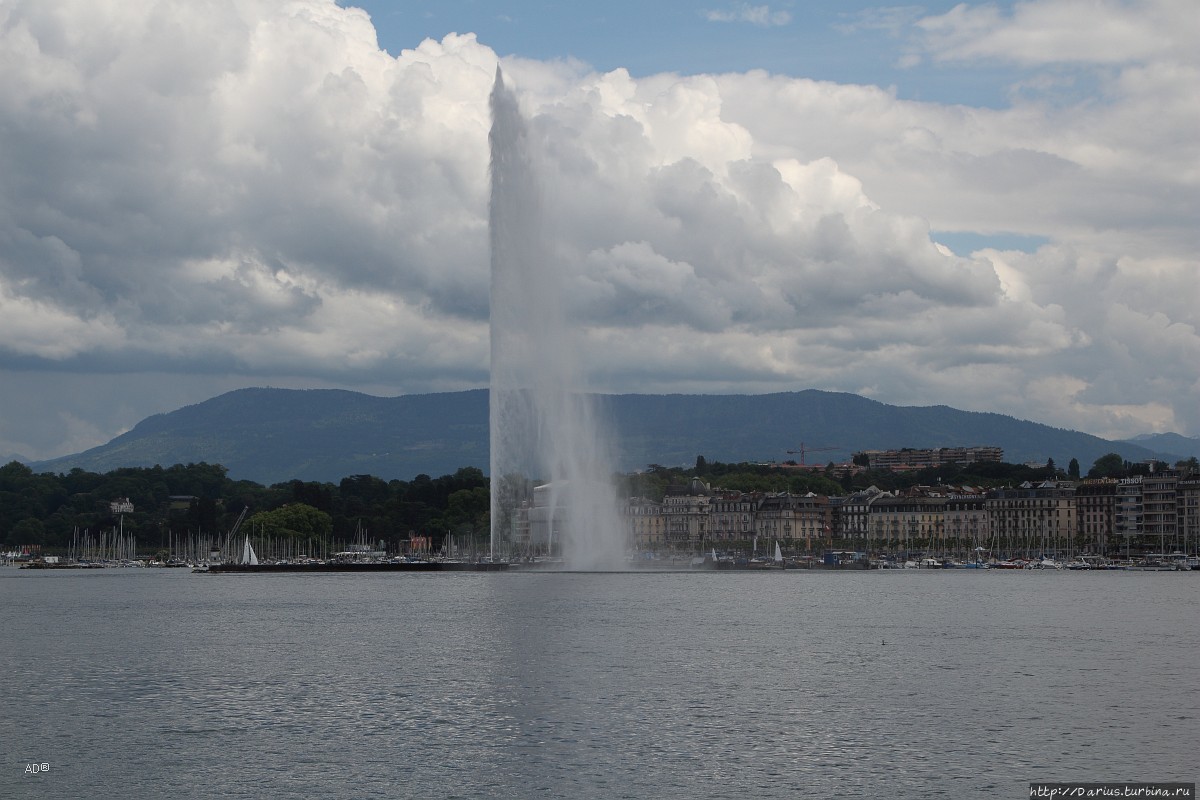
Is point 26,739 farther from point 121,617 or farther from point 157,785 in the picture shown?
point 121,617

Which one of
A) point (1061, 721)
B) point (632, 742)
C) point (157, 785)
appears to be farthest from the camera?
point (1061, 721)

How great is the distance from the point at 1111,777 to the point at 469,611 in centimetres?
4693

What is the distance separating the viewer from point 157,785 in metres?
27.9

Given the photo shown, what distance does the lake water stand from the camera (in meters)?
28.5

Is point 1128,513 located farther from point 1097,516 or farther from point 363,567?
point 363,567

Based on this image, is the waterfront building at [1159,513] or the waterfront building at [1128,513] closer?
the waterfront building at [1159,513]

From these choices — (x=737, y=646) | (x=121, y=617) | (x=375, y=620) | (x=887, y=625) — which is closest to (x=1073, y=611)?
(x=887, y=625)

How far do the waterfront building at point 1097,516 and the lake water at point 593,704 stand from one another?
430 feet

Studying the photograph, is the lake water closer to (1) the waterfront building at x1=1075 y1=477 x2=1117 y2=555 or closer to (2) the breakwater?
(2) the breakwater

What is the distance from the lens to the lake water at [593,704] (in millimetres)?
28547

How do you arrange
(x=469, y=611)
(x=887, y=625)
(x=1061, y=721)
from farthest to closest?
1. (x=469, y=611)
2. (x=887, y=625)
3. (x=1061, y=721)

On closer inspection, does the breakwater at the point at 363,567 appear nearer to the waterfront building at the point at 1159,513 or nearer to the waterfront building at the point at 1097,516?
the waterfront building at the point at 1097,516

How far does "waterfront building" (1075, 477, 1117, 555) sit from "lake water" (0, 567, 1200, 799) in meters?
131

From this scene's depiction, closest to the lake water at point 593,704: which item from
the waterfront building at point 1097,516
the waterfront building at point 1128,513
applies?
the waterfront building at point 1128,513
